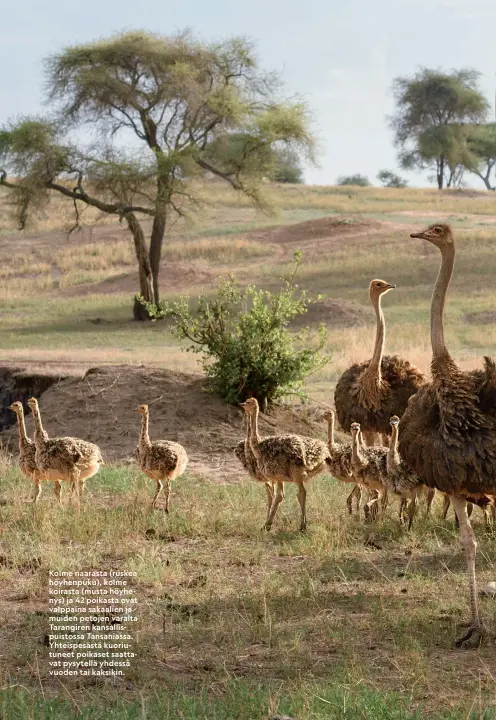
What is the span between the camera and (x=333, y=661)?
585cm

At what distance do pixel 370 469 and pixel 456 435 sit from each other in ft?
7.75

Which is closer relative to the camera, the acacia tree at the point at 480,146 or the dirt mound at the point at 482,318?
the dirt mound at the point at 482,318

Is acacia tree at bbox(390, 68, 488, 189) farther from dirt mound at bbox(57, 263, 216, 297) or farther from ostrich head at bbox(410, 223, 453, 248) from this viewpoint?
ostrich head at bbox(410, 223, 453, 248)

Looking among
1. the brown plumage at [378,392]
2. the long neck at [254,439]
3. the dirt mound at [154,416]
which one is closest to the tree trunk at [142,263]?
the dirt mound at [154,416]

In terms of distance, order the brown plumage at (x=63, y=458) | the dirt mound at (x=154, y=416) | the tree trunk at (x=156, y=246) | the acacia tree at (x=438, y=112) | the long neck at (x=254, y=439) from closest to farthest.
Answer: the long neck at (x=254, y=439), the brown plumage at (x=63, y=458), the dirt mound at (x=154, y=416), the tree trunk at (x=156, y=246), the acacia tree at (x=438, y=112)

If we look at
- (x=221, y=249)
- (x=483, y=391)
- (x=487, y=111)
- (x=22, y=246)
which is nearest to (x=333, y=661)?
(x=483, y=391)

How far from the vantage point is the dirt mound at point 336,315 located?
27953 mm

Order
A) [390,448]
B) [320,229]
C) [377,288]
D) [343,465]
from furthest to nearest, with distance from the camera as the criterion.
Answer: [320,229] → [377,288] → [343,465] → [390,448]

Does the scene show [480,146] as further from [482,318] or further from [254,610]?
[254,610]

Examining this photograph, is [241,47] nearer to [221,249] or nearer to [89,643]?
[221,249]

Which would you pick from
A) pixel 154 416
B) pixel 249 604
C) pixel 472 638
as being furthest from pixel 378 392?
pixel 472 638

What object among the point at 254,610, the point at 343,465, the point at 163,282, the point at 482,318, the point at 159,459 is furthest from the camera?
the point at 163,282

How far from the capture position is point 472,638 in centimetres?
610

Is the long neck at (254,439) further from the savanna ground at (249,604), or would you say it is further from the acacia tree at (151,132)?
the acacia tree at (151,132)
